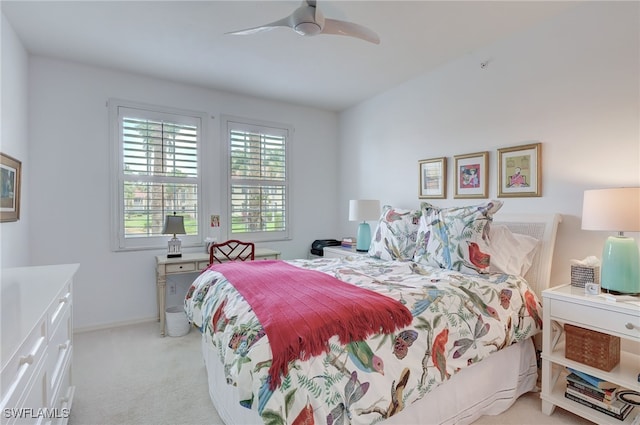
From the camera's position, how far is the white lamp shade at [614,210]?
183cm

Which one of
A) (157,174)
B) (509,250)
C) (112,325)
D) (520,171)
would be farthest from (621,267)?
(112,325)

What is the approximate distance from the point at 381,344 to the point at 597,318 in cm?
131

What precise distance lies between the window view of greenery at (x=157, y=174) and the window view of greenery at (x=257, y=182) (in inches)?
19.8

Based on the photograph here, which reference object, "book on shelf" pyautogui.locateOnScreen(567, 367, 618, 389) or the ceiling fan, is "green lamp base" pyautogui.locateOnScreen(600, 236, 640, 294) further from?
the ceiling fan

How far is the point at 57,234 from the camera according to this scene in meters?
3.25

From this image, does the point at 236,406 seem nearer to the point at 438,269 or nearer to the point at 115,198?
the point at 438,269

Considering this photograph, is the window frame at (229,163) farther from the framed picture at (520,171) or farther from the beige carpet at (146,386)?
the framed picture at (520,171)

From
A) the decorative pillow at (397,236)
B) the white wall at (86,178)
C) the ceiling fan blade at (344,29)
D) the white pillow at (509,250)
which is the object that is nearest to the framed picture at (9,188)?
the white wall at (86,178)

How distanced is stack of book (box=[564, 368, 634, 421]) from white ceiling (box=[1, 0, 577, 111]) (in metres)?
2.53

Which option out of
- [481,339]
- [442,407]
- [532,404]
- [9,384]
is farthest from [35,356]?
[532,404]

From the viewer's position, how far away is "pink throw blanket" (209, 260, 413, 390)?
4.30 feet

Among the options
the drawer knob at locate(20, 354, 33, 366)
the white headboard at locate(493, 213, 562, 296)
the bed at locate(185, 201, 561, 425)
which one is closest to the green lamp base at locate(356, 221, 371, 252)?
the bed at locate(185, 201, 561, 425)

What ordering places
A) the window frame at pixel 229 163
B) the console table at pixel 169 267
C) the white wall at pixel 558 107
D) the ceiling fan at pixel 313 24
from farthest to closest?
the window frame at pixel 229 163 → the console table at pixel 169 267 → the white wall at pixel 558 107 → the ceiling fan at pixel 313 24

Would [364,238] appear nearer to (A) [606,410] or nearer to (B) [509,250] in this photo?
(B) [509,250]
